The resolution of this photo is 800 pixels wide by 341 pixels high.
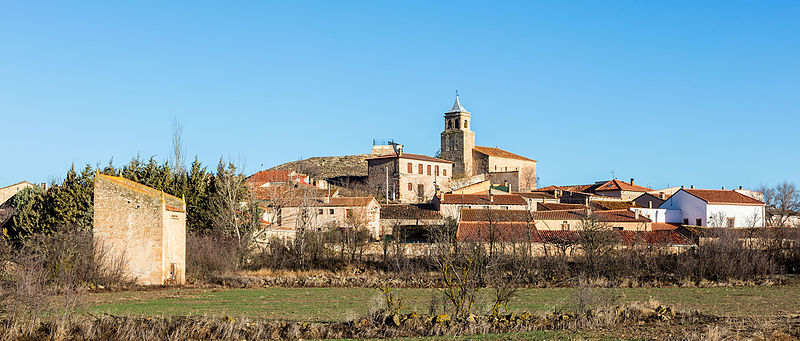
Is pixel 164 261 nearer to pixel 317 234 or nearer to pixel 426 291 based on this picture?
pixel 426 291

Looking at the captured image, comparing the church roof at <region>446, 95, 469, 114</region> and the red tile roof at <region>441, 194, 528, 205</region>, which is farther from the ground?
the church roof at <region>446, 95, 469, 114</region>

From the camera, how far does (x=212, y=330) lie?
555 inches

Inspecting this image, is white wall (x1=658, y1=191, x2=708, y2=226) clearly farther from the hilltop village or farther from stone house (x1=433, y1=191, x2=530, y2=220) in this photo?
stone house (x1=433, y1=191, x2=530, y2=220)

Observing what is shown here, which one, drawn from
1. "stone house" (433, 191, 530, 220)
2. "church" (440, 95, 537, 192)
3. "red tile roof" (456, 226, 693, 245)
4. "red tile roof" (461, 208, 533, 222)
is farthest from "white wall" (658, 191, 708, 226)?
"church" (440, 95, 537, 192)

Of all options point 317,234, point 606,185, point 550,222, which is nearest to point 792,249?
point 550,222

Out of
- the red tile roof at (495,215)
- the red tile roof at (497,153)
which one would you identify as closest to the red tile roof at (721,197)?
the red tile roof at (495,215)

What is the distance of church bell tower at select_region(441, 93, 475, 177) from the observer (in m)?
79.6

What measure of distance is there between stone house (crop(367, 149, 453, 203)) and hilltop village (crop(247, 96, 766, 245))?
0.09m

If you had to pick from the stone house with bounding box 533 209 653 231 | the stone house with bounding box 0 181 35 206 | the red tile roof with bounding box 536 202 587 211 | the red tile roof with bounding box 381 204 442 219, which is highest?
the stone house with bounding box 0 181 35 206

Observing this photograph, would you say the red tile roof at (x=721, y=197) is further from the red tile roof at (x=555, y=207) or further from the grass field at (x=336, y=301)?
the grass field at (x=336, y=301)

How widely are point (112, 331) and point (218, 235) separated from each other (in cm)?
2310

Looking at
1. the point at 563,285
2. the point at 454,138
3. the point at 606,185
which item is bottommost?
the point at 563,285

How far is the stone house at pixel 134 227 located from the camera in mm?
26359

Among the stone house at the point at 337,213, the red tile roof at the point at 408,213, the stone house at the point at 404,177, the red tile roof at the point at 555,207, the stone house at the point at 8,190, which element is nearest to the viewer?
the stone house at the point at 337,213
